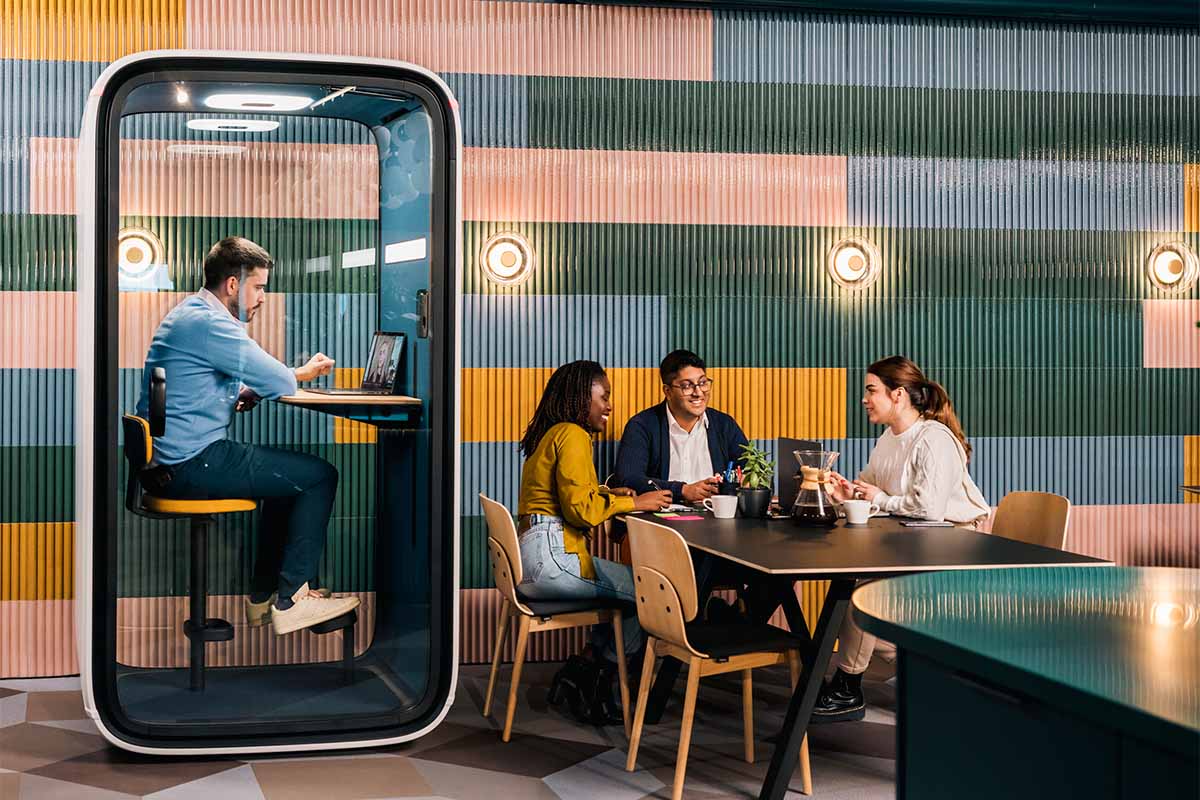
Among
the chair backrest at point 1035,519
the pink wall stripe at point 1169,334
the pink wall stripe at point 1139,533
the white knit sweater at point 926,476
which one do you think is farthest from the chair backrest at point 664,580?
the pink wall stripe at point 1169,334

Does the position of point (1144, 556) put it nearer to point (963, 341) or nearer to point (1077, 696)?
point (963, 341)

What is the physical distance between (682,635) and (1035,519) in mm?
1841

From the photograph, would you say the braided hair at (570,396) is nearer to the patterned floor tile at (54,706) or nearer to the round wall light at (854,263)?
the round wall light at (854,263)

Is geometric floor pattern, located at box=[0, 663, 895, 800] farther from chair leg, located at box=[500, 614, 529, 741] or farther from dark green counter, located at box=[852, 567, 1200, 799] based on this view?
dark green counter, located at box=[852, 567, 1200, 799]

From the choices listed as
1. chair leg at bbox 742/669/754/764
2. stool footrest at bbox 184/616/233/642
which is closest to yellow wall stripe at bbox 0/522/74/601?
stool footrest at bbox 184/616/233/642

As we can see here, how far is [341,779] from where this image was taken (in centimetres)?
423

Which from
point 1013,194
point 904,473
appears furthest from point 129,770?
point 1013,194

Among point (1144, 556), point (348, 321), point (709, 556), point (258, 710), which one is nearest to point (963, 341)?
point (1144, 556)

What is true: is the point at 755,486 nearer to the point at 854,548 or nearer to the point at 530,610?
the point at 854,548

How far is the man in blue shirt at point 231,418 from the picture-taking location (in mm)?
4367

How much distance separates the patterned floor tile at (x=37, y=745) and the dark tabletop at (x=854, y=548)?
7.72 ft

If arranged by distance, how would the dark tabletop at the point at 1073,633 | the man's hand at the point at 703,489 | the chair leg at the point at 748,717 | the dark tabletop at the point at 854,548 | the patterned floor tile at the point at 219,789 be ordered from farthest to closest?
the man's hand at the point at 703,489 < the chair leg at the point at 748,717 < the patterned floor tile at the point at 219,789 < the dark tabletop at the point at 854,548 < the dark tabletop at the point at 1073,633

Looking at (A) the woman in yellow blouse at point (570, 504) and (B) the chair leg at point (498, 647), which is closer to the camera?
(A) the woman in yellow blouse at point (570, 504)

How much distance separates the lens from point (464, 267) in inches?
230
